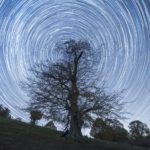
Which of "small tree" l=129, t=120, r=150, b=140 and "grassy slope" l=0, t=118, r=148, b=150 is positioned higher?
"small tree" l=129, t=120, r=150, b=140

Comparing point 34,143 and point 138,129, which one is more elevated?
point 138,129

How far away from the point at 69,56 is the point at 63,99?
6.81 metres

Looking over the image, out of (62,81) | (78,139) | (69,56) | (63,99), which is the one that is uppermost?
(69,56)

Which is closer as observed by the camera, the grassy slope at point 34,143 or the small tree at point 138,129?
the grassy slope at point 34,143

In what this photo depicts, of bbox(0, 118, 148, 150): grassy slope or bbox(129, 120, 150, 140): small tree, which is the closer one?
bbox(0, 118, 148, 150): grassy slope

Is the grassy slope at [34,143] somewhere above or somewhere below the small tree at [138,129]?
below

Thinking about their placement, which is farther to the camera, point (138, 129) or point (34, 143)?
point (138, 129)

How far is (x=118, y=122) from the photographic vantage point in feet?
104

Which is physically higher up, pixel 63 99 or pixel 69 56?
pixel 69 56

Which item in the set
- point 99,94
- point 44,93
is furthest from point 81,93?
point 44,93

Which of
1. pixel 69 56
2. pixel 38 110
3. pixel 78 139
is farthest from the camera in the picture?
pixel 69 56

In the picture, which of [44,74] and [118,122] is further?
[44,74]

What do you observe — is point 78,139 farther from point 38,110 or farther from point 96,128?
point 38,110

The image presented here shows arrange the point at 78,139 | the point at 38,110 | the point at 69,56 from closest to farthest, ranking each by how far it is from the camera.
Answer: the point at 78,139 → the point at 38,110 → the point at 69,56
